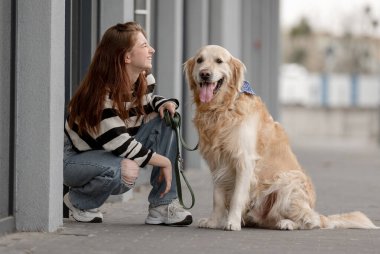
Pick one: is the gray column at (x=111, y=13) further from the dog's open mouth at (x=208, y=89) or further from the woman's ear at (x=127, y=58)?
the dog's open mouth at (x=208, y=89)

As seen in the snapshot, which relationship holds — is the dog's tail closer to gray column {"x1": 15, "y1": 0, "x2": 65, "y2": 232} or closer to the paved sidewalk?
the paved sidewalk

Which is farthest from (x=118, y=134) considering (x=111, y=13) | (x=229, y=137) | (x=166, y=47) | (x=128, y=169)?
(x=166, y=47)

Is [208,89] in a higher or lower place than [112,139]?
higher

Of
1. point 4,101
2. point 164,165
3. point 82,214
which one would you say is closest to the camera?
point 4,101

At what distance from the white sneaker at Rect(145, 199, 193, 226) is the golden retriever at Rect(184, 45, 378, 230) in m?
0.15

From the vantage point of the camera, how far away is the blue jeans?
7.94 meters

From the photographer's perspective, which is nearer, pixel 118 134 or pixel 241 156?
pixel 118 134

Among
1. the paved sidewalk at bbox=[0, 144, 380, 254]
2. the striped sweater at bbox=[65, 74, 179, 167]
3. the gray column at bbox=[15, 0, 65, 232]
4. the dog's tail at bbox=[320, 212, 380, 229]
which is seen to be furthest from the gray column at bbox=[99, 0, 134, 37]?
the dog's tail at bbox=[320, 212, 380, 229]

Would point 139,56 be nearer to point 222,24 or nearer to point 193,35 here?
point 193,35

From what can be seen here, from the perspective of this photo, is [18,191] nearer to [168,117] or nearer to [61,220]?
[61,220]

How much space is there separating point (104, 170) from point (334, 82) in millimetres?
59634

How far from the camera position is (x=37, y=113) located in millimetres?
7457

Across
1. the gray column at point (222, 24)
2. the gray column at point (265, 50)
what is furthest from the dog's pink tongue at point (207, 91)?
the gray column at point (265, 50)

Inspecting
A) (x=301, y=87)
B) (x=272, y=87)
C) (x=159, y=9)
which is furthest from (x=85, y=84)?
(x=301, y=87)
